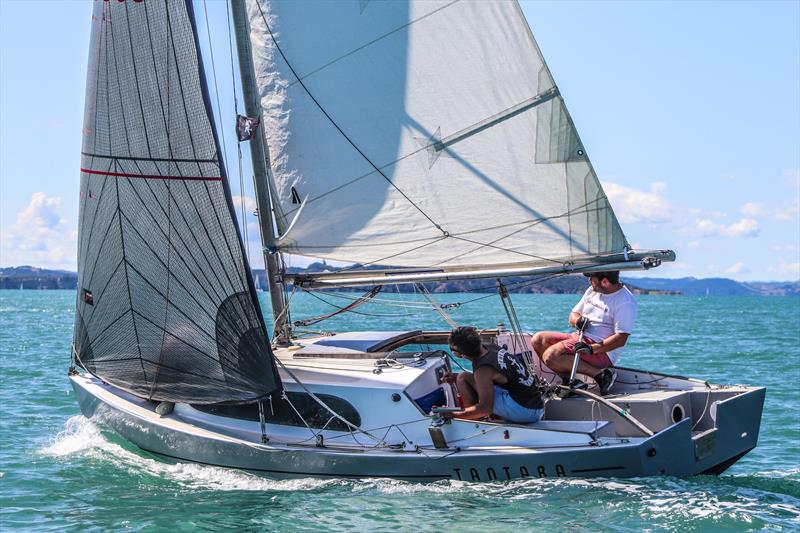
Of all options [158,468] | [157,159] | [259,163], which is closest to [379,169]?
[259,163]

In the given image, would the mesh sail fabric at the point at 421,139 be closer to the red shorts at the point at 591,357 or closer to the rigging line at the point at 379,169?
the rigging line at the point at 379,169

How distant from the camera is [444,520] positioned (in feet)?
25.2

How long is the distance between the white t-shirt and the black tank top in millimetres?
1063

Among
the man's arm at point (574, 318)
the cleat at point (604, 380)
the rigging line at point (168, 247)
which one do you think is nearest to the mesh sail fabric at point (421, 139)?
the man's arm at point (574, 318)

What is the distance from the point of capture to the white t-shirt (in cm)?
918

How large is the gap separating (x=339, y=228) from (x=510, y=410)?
9.31 feet

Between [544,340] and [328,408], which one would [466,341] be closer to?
[328,408]

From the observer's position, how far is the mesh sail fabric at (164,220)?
9.12 m

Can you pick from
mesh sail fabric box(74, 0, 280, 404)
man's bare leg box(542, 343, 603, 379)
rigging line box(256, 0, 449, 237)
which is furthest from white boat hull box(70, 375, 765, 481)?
rigging line box(256, 0, 449, 237)

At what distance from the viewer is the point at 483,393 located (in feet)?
28.1

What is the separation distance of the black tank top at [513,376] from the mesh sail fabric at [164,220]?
2033 millimetres

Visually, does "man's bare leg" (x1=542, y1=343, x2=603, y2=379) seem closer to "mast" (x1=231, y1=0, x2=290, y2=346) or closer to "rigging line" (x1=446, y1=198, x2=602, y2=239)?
"rigging line" (x1=446, y1=198, x2=602, y2=239)

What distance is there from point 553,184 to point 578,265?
→ 0.83 meters

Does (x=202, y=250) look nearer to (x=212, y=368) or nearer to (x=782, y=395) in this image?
(x=212, y=368)
